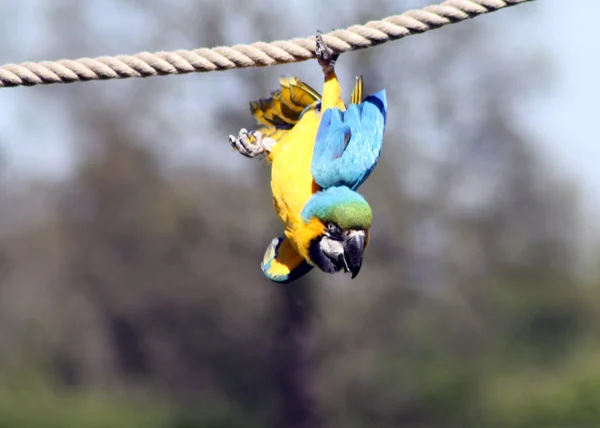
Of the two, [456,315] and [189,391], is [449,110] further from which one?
[189,391]

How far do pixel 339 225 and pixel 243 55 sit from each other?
68 centimetres

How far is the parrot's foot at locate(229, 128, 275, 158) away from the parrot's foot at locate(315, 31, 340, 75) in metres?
0.52

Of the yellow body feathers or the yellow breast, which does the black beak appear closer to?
the yellow body feathers

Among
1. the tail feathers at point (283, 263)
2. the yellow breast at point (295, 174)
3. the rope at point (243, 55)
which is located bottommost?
the tail feathers at point (283, 263)

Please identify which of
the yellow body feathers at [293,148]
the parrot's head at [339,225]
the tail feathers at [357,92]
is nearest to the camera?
the parrot's head at [339,225]

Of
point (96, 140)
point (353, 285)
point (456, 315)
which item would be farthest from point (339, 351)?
point (96, 140)

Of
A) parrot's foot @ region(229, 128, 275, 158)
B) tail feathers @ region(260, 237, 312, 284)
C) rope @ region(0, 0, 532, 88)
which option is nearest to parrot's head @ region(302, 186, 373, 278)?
tail feathers @ region(260, 237, 312, 284)

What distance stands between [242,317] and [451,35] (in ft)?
14.0

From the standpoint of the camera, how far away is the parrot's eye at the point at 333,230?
11.8ft

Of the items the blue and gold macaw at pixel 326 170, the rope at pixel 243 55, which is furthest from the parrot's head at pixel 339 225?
the rope at pixel 243 55

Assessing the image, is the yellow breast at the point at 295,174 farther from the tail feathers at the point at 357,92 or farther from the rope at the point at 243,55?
the rope at the point at 243,55

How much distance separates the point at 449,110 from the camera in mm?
10844

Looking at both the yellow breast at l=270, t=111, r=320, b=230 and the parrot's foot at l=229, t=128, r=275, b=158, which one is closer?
the yellow breast at l=270, t=111, r=320, b=230

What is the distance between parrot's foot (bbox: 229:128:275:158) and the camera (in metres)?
3.95
